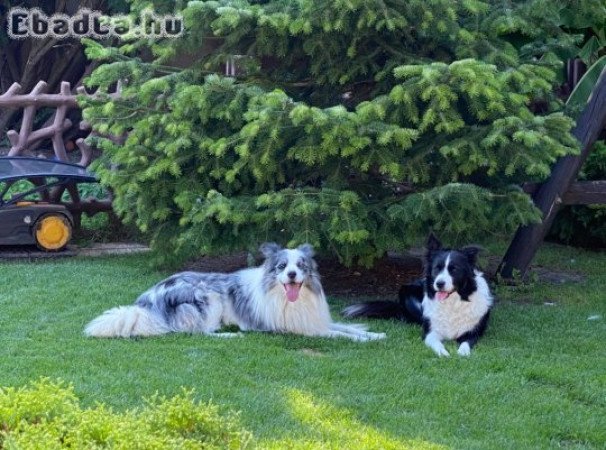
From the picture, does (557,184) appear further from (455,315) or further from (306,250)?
(306,250)

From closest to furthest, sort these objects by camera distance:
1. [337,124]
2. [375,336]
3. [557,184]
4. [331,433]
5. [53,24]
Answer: [331,433], [375,336], [337,124], [557,184], [53,24]

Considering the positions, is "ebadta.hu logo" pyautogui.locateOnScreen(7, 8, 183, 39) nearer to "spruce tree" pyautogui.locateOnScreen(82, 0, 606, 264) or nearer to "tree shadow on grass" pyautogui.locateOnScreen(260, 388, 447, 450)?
"spruce tree" pyautogui.locateOnScreen(82, 0, 606, 264)

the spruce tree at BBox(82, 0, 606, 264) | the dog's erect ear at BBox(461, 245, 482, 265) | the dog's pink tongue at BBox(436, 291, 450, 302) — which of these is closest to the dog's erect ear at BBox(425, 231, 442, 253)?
the dog's erect ear at BBox(461, 245, 482, 265)

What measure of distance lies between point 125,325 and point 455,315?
2.38 metres

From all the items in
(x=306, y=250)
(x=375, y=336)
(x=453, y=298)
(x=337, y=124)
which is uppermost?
(x=337, y=124)

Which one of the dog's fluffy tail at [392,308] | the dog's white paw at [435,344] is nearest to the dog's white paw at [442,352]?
the dog's white paw at [435,344]

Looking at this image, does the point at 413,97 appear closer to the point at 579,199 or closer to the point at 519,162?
the point at 519,162

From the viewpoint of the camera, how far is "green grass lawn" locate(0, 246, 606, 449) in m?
4.63

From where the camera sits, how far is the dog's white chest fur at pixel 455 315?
21.6ft

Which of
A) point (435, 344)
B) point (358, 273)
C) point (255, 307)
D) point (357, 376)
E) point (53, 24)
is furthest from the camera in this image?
point (53, 24)

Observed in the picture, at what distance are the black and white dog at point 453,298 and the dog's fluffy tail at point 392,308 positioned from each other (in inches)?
16.1

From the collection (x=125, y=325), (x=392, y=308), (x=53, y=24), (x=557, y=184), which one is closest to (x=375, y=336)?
(x=392, y=308)

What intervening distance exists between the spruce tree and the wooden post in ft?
1.28

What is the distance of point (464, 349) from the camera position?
6301 millimetres
